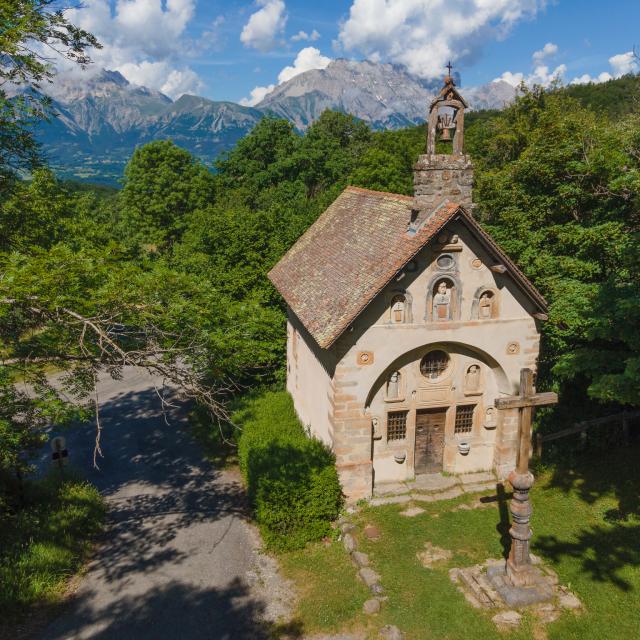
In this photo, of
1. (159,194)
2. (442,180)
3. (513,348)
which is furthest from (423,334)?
(159,194)

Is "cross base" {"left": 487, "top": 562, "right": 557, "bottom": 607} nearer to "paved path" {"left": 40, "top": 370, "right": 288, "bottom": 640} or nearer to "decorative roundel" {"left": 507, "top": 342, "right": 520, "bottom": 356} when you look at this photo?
"paved path" {"left": 40, "top": 370, "right": 288, "bottom": 640}

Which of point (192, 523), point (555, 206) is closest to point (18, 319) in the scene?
point (192, 523)

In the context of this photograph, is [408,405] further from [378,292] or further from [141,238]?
[141,238]

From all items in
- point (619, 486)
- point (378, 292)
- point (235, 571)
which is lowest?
point (235, 571)

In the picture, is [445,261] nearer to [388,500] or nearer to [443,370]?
[443,370]

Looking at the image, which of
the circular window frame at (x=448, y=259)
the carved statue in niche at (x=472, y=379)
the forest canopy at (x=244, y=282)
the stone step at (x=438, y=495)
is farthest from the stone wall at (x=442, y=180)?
the stone step at (x=438, y=495)

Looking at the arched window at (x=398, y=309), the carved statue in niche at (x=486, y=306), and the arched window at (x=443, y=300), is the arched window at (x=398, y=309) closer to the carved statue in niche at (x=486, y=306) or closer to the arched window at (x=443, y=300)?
the arched window at (x=443, y=300)
